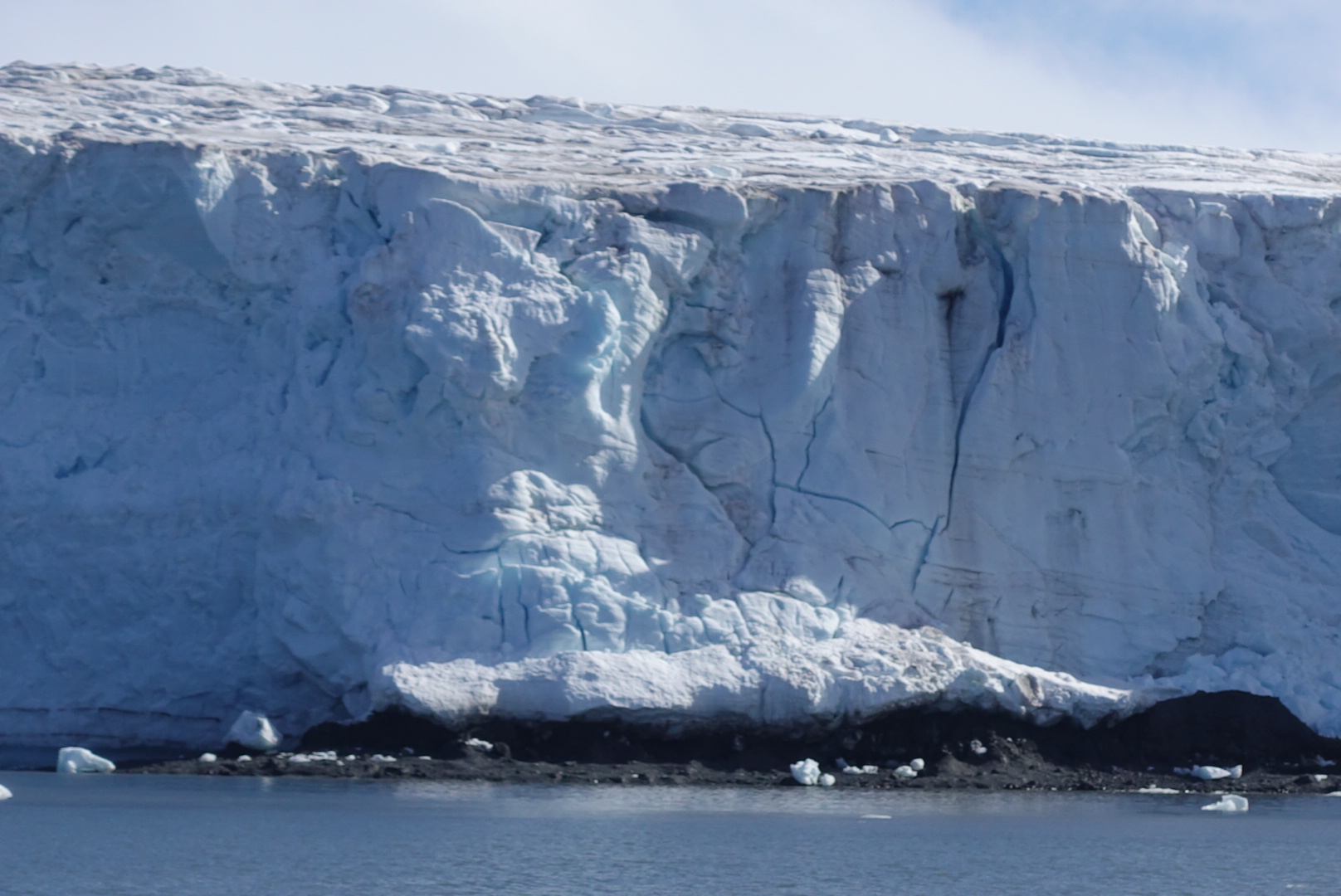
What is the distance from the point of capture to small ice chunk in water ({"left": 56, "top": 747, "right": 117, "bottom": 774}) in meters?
16.5

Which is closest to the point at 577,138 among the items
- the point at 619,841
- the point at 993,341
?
the point at 993,341

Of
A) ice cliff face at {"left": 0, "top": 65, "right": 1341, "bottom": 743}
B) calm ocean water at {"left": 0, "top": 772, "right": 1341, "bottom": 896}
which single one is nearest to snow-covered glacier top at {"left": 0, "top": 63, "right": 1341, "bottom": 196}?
ice cliff face at {"left": 0, "top": 65, "right": 1341, "bottom": 743}

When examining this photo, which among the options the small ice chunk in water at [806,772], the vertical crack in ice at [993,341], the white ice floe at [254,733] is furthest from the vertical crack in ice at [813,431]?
the white ice floe at [254,733]

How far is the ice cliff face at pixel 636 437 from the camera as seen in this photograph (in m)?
16.7

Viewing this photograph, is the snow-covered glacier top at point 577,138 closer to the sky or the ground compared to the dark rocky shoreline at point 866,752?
closer to the sky

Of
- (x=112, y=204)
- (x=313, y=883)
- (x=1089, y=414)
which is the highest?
(x=112, y=204)

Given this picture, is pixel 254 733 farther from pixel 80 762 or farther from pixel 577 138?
pixel 577 138

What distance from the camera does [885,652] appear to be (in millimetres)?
16906

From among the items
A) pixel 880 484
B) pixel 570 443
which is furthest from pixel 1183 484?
pixel 570 443

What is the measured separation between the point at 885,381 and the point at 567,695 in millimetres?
4632

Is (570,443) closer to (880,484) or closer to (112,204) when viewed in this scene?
(880,484)

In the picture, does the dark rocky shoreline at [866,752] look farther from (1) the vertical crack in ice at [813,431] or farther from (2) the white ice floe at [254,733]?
(1) the vertical crack in ice at [813,431]

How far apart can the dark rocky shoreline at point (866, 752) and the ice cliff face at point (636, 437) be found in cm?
28

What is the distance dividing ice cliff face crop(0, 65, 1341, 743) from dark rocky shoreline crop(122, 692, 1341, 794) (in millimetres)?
277
